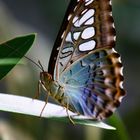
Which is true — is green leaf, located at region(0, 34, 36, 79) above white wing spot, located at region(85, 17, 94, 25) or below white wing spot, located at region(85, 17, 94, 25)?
below

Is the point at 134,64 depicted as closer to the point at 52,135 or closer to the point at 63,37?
the point at 52,135

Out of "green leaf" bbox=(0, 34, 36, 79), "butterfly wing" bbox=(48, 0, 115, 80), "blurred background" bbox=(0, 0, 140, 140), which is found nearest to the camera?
"green leaf" bbox=(0, 34, 36, 79)

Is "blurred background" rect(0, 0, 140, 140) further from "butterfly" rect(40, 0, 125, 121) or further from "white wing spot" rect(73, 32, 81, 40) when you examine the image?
"white wing spot" rect(73, 32, 81, 40)

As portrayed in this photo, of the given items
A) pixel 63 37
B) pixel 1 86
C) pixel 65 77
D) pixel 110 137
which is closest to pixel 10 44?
pixel 63 37

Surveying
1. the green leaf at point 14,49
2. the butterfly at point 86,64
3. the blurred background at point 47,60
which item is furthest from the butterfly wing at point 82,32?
the blurred background at point 47,60

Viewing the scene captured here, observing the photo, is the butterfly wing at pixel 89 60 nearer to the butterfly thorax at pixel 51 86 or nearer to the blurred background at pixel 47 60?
the butterfly thorax at pixel 51 86

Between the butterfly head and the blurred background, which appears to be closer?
the butterfly head

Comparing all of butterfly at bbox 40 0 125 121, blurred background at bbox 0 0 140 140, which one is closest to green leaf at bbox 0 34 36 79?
butterfly at bbox 40 0 125 121
